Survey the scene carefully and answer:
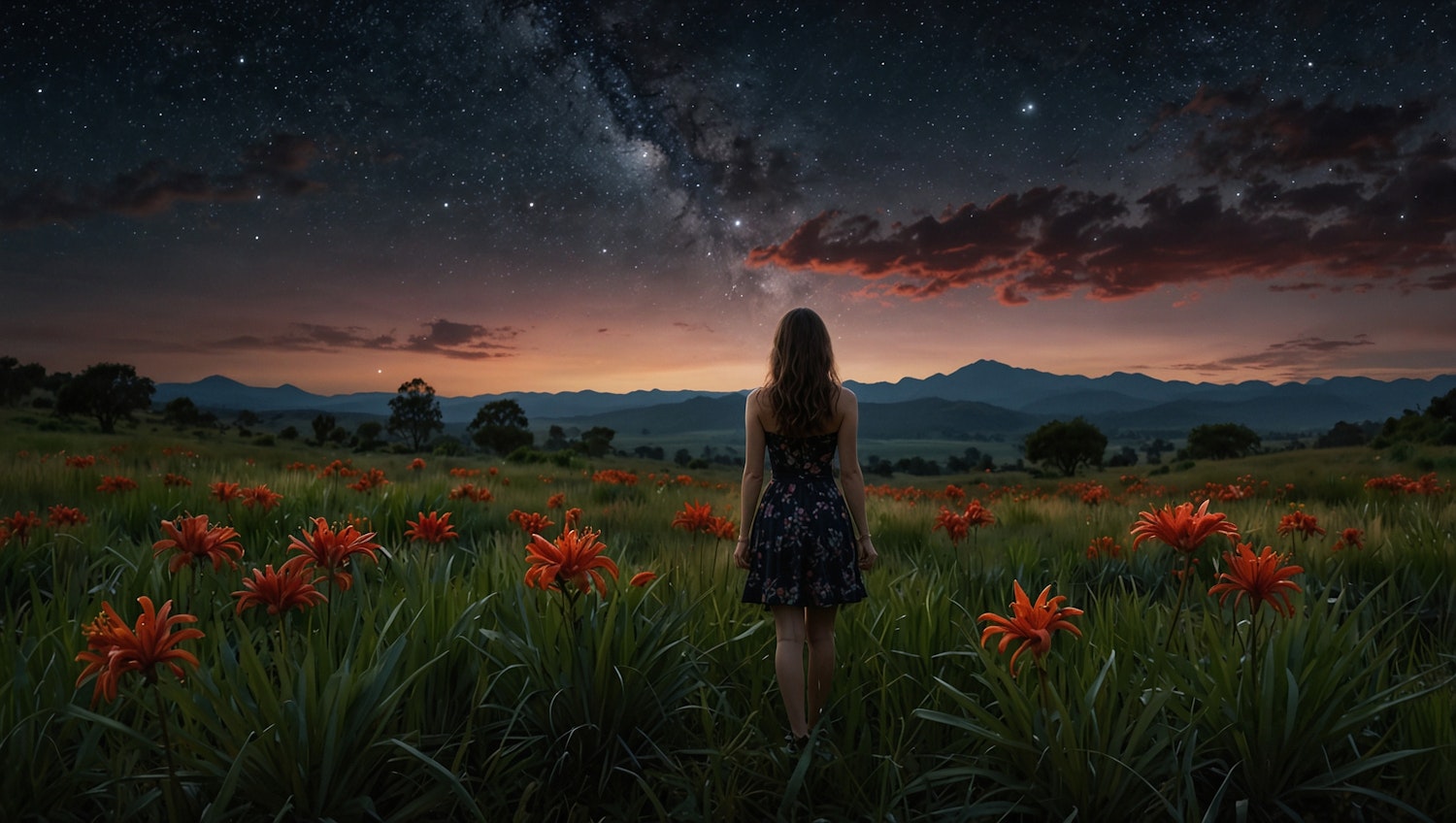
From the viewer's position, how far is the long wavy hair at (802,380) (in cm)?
419

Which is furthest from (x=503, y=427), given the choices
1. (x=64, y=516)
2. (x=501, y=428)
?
(x=64, y=516)

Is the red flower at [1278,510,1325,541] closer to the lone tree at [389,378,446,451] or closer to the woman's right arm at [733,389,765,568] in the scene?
the woman's right arm at [733,389,765,568]

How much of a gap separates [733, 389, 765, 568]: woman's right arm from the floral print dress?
0.21ft

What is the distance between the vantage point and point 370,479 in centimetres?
896

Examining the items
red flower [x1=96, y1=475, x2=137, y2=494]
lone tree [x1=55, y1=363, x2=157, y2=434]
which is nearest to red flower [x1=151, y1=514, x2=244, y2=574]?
red flower [x1=96, y1=475, x2=137, y2=494]

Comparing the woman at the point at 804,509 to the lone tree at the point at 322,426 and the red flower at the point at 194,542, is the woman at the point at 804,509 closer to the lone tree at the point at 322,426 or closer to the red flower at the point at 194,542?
the red flower at the point at 194,542

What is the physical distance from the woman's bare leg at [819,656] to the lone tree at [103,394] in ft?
194

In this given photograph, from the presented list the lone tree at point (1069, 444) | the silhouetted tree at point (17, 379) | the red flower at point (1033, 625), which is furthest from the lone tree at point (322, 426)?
the red flower at point (1033, 625)

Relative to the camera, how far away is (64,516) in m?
5.67

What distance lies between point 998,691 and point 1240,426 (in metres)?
75.0

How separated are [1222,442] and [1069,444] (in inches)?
565

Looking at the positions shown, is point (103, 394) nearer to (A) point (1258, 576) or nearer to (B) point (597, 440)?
(B) point (597, 440)

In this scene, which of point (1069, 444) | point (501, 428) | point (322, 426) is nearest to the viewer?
point (1069, 444)

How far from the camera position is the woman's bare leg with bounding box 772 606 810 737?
3627 mm
